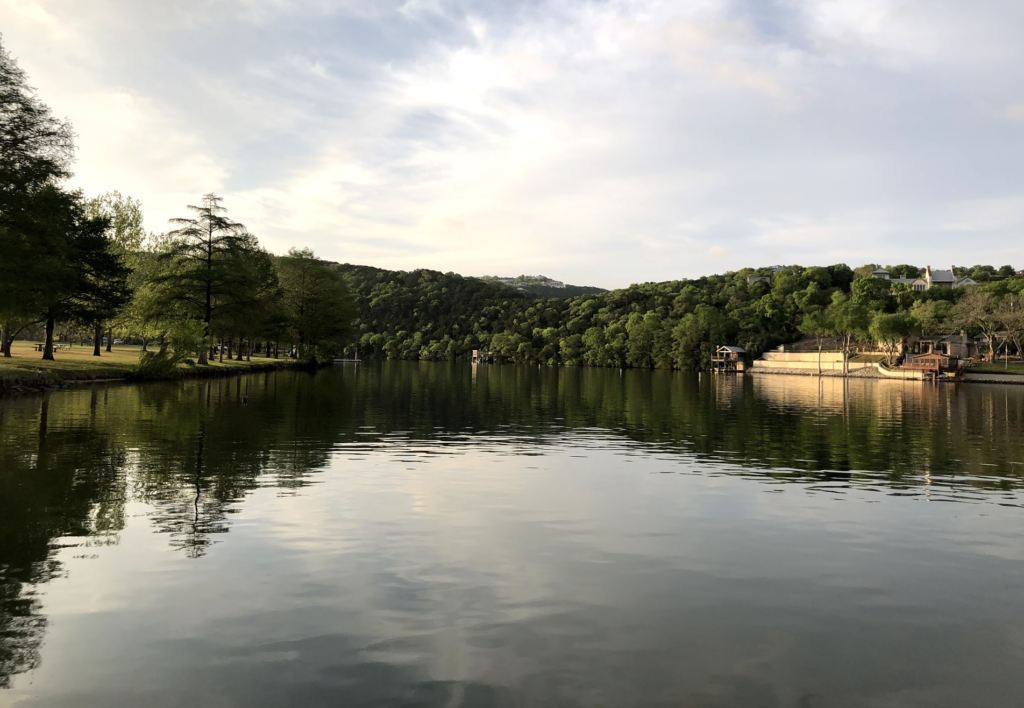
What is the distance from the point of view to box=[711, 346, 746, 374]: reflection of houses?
17875 centimetres

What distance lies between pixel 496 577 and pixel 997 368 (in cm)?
15210

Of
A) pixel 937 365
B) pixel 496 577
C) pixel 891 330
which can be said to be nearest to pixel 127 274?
pixel 496 577

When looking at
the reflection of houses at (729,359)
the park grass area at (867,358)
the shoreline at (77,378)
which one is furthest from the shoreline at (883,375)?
the shoreline at (77,378)

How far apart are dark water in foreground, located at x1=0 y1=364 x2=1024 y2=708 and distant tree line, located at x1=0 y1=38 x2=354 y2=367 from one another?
78.8ft

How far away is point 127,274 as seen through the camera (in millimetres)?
61438

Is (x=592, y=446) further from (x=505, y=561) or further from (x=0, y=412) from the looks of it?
(x=0, y=412)

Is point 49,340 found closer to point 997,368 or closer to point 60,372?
point 60,372

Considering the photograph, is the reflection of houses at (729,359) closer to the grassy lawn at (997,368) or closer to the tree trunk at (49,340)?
the grassy lawn at (997,368)

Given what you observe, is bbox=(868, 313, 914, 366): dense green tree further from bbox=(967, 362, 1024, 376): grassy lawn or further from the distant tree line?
the distant tree line

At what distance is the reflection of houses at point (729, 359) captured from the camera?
586 feet

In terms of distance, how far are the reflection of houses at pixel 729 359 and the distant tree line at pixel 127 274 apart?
104843 mm

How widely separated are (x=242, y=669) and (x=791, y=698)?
6.36 metres

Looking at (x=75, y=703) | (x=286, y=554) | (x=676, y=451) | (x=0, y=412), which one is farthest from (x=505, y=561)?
(x=0, y=412)

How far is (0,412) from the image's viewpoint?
111 feet
